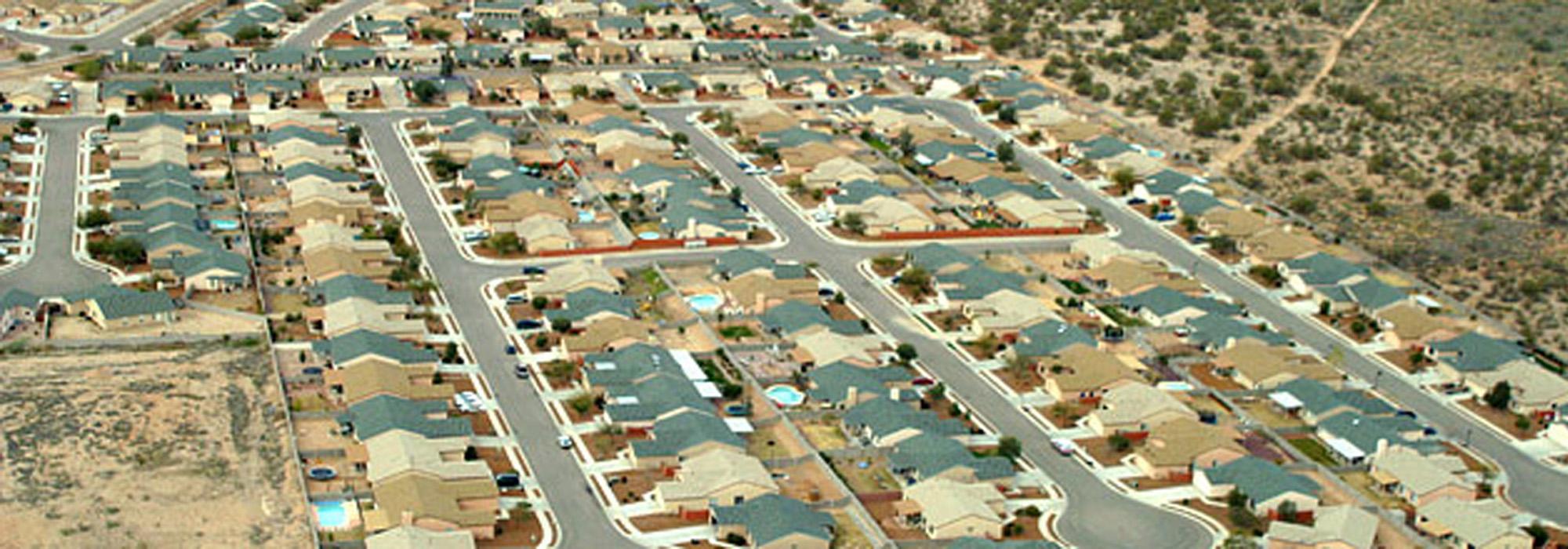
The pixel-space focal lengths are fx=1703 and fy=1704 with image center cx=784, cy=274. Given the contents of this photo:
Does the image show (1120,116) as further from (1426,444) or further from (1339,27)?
(1426,444)

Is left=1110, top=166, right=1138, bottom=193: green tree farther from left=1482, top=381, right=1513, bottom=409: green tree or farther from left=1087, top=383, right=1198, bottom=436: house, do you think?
left=1087, top=383, right=1198, bottom=436: house

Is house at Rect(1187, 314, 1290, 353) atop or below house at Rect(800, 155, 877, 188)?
below

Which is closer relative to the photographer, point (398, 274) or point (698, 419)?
point (698, 419)

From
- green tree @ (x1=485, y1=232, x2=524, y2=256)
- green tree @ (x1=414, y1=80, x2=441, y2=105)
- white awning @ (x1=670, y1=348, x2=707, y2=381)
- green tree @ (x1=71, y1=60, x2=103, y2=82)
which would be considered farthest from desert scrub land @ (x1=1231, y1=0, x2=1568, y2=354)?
green tree @ (x1=71, y1=60, x2=103, y2=82)

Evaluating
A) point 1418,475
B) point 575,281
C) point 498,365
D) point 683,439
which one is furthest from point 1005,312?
point 498,365

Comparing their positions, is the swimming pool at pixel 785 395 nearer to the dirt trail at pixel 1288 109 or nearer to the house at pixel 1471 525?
the house at pixel 1471 525

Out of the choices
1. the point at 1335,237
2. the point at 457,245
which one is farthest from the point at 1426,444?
the point at 457,245

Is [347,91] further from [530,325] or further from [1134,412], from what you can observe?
[1134,412]
